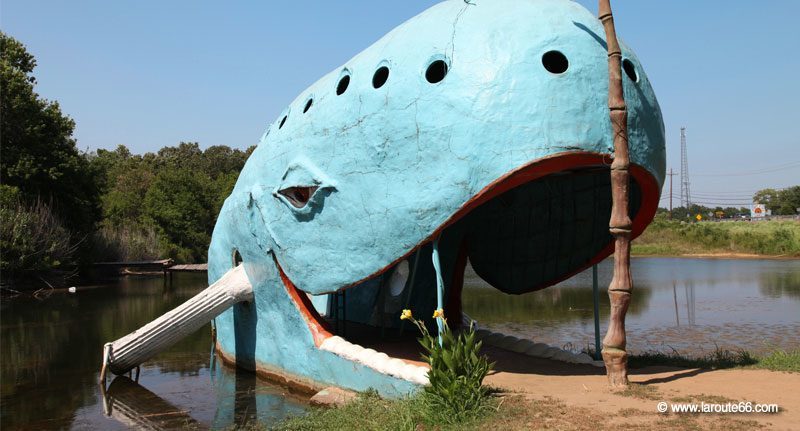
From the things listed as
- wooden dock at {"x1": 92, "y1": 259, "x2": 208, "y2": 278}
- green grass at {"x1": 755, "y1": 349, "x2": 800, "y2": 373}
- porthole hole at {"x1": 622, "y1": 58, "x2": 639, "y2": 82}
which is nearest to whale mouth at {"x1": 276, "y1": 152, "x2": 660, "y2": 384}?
porthole hole at {"x1": 622, "y1": 58, "x2": 639, "y2": 82}

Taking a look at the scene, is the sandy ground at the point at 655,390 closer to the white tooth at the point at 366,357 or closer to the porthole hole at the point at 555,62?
the white tooth at the point at 366,357

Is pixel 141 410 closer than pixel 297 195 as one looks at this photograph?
Yes

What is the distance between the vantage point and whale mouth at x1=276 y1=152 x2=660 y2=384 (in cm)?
916

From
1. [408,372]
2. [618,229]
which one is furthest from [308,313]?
[618,229]

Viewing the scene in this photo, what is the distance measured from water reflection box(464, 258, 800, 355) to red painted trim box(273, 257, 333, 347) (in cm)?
569

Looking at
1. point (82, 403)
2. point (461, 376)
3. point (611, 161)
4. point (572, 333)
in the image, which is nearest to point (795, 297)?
point (572, 333)

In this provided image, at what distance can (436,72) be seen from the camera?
889 cm

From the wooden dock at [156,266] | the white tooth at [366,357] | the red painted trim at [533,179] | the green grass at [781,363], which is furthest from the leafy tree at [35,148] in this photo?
the green grass at [781,363]

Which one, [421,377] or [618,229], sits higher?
[618,229]

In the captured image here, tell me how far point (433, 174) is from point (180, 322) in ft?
19.6

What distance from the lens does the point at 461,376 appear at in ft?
22.7

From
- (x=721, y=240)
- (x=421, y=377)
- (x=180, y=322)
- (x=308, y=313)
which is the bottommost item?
(x=421, y=377)

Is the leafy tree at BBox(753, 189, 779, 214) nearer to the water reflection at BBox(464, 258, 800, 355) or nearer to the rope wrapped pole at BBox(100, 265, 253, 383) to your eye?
the water reflection at BBox(464, 258, 800, 355)

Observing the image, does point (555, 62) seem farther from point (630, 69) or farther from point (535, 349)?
point (535, 349)
